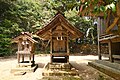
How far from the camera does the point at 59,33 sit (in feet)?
27.2

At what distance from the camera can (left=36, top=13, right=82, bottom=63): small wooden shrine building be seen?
7973 millimetres

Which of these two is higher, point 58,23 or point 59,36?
point 58,23

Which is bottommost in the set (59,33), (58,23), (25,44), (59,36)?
(25,44)

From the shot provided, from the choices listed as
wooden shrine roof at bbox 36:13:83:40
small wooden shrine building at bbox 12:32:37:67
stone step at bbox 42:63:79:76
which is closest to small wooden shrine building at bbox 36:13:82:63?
wooden shrine roof at bbox 36:13:83:40

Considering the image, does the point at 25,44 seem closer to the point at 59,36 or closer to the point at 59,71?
the point at 59,36

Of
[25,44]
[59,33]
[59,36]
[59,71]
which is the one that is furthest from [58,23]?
[25,44]

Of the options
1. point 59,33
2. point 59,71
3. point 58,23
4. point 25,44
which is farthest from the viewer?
point 25,44

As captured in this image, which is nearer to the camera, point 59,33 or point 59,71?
point 59,71

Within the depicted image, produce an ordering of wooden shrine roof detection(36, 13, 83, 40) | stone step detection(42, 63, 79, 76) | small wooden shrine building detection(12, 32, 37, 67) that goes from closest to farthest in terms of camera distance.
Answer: stone step detection(42, 63, 79, 76) < wooden shrine roof detection(36, 13, 83, 40) < small wooden shrine building detection(12, 32, 37, 67)

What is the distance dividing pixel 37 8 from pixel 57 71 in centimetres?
1715

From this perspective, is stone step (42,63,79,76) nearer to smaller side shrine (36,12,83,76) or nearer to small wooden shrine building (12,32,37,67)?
smaller side shrine (36,12,83,76)

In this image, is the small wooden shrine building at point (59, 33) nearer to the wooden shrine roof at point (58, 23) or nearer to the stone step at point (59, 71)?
the wooden shrine roof at point (58, 23)

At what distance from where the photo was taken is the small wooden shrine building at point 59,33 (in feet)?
26.2

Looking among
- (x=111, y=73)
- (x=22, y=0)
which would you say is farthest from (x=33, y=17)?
(x=111, y=73)
